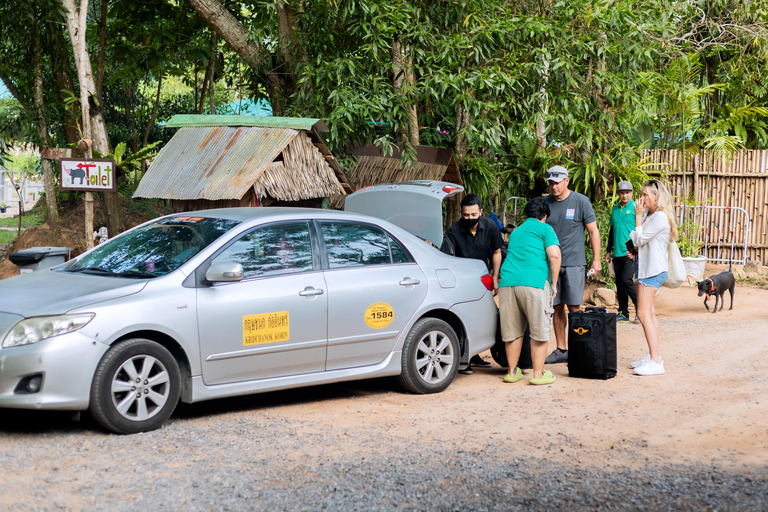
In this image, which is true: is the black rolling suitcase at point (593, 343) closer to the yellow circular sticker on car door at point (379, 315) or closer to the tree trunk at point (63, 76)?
the yellow circular sticker on car door at point (379, 315)

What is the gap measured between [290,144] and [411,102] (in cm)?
190

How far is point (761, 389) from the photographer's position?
23.7 feet

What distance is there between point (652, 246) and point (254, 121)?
4.90 m

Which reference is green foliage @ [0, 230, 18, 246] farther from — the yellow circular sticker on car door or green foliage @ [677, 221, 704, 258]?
green foliage @ [677, 221, 704, 258]

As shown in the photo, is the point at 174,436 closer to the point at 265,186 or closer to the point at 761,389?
the point at 265,186

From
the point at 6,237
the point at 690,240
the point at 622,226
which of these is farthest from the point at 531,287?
the point at 6,237

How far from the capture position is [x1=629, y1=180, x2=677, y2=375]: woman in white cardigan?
764 centimetres

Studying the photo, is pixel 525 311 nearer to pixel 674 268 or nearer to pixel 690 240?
pixel 674 268

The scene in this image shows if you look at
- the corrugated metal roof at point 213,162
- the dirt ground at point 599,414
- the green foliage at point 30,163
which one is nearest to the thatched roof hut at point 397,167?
the corrugated metal roof at point 213,162

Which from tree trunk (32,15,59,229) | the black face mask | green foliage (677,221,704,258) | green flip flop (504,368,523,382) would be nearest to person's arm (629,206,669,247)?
the black face mask

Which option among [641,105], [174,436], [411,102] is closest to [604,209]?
[641,105]

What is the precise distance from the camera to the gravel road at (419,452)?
168 inches

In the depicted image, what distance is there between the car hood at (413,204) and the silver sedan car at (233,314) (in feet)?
6.99

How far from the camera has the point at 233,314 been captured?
5723 mm
